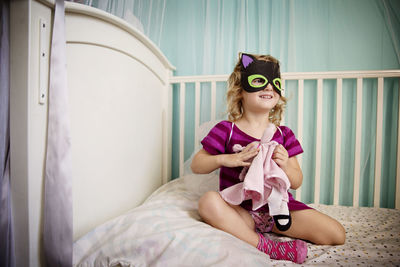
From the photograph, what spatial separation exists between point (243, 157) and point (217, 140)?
0.50 ft

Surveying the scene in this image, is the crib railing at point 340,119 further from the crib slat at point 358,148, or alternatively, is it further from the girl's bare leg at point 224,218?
the girl's bare leg at point 224,218

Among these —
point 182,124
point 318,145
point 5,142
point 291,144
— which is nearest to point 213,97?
point 182,124

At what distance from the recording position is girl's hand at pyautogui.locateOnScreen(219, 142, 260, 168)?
665mm

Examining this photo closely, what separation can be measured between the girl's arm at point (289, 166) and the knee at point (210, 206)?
0.23 meters

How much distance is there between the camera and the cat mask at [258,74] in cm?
76

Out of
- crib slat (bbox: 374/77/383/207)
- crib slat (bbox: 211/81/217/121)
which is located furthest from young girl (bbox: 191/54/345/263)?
crib slat (bbox: 374/77/383/207)

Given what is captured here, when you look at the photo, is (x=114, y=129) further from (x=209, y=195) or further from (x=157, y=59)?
(x=157, y=59)

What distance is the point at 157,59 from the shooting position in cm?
105

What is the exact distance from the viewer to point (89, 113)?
2.02 feet

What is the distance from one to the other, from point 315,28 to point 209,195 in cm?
99

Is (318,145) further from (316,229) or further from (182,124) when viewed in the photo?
(182,124)

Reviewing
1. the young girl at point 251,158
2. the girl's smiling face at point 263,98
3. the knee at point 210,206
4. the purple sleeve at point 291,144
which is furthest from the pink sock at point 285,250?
the girl's smiling face at point 263,98

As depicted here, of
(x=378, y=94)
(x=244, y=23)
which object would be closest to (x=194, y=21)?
(x=244, y=23)

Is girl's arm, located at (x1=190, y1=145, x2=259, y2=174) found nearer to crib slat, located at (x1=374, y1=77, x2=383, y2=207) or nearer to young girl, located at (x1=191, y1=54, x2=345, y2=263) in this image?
young girl, located at (x1=191, y1=54, x2=345, y2=263)
